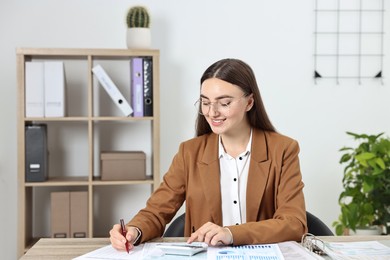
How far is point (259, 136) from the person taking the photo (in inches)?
94.7

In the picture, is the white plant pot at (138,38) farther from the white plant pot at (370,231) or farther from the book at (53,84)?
the white plant pot at (370,231)

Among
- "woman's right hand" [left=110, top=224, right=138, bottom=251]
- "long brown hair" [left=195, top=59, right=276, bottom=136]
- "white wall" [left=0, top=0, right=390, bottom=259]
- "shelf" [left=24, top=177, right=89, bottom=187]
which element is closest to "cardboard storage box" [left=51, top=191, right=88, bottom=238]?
"shelf" [left=24, top=177, right=89, bottom=187]

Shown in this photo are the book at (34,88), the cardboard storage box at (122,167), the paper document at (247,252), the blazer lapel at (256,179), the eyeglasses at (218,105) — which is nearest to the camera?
the paper document at (247,252)

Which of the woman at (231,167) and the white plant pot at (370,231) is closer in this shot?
the woman at (231,167)

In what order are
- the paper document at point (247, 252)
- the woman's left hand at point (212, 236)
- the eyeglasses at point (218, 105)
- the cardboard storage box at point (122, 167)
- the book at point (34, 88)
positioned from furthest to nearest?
1. the cardboard storage box at point (122, 167)
2. the book at point (34, 88)
3. the eyeglasses at point (218, 105)
4. the woman's left hand at point (212, 236)
5. the paper document at point (247, 252)

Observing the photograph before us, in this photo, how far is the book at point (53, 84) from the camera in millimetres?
3549

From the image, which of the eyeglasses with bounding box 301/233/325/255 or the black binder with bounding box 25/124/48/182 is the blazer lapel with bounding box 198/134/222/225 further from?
the black binder with bounding box 25/124/48/182

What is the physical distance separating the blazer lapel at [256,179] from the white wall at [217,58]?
164 centimetres

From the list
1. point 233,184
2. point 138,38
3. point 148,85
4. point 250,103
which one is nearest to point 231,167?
point 233,184

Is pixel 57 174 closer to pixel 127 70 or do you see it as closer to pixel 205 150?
pixel 127 70

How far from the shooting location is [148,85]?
3.63 meters

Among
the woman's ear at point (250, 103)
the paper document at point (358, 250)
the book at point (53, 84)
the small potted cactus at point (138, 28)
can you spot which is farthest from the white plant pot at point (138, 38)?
the paper document at point (358, 250)

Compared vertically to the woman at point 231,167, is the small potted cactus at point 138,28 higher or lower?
higher

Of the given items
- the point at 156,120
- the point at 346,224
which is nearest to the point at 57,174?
the point at 156,120
